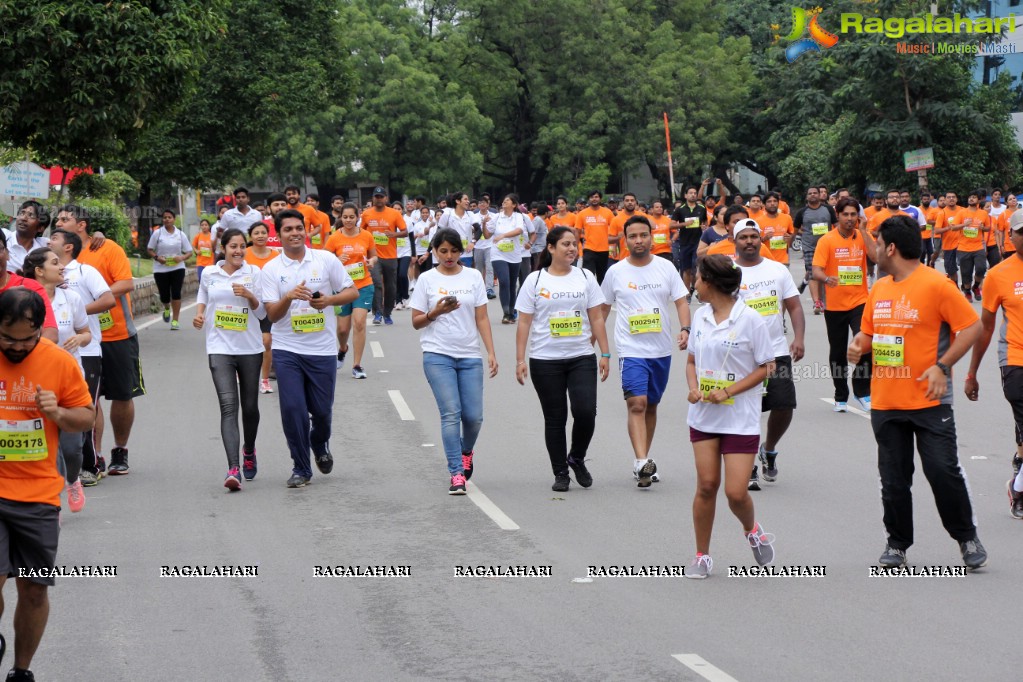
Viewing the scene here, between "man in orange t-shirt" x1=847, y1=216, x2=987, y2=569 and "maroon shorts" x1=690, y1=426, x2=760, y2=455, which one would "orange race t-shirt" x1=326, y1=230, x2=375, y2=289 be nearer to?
"maroon shorts" x1=690, y1=426, x2=760, y2=455

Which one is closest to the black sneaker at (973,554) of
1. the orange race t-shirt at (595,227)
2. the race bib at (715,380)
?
the race bib at (715,380)

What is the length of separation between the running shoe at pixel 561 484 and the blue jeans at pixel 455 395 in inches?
26.6

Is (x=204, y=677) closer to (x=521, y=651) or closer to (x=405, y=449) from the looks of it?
(x=521, y=651)

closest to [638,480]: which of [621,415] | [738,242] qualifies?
[738,242]

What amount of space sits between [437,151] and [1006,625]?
51312 millimetres

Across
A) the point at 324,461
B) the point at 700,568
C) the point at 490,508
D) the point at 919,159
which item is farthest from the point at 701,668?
the point at 919,159

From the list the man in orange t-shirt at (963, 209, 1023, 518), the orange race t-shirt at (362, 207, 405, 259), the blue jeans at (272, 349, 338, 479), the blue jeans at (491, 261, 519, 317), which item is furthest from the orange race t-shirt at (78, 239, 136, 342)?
the blue jeans at (491, 261, 519, 317)

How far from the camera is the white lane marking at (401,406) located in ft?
46.0

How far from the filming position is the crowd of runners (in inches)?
228

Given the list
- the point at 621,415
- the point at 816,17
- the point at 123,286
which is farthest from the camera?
the point at 816,17

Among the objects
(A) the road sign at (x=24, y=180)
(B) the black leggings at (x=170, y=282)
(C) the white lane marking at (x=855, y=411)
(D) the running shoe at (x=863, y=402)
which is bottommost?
(C) the white lane marking at (x=855, y=411)

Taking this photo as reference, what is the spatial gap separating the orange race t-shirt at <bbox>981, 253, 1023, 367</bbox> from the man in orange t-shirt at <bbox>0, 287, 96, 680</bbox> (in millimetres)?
5534

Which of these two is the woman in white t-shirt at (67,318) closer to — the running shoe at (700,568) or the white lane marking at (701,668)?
the running shoe at (700,568)

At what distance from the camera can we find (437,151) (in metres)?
56.9
